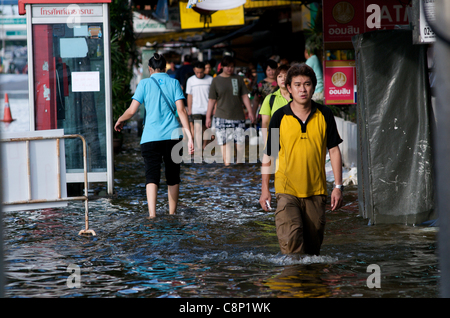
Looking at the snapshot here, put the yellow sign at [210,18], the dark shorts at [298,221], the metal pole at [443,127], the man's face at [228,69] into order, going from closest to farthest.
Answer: the metal pole at [443,127] → the dark shorts at [298,221] → the man's face at [228,69] → the yellow sign at [210,18]

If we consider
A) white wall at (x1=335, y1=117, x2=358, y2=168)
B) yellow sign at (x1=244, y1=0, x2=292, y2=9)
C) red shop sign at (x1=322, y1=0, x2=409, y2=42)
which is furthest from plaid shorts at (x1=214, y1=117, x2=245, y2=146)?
yellow sign at (x1=244, y1=0, x2=292, y2=9)

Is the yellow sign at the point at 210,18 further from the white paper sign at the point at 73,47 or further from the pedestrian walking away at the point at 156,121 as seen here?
the pedestrian walking away at the point at 156,121

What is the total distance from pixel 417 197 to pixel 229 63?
563cm

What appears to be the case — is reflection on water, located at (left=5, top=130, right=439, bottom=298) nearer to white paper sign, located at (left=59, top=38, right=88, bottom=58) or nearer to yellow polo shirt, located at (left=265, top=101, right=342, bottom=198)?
yellow polo shirt, located at (left=265, top=101, right=342, bottom=198)

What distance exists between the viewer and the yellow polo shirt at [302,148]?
481 centimetres

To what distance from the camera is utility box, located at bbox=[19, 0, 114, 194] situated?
8789 mm

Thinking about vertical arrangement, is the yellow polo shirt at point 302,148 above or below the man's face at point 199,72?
A: below

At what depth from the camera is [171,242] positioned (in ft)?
20.1

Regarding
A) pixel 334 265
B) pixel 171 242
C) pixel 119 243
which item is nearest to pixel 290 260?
pixel 334 265

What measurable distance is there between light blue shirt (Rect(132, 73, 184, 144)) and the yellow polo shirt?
2.62m

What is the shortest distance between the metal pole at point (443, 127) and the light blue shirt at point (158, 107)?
507 cm

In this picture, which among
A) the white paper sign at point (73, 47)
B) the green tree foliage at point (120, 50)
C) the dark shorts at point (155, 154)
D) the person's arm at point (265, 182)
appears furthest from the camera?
the green tree foliage at point (120, 50)

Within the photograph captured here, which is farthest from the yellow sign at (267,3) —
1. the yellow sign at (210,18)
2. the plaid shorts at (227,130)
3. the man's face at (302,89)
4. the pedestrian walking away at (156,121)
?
the man's face at (302,89)
